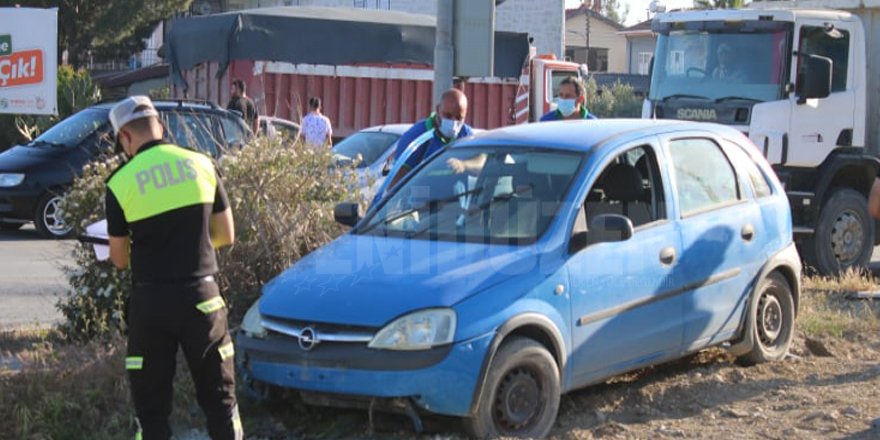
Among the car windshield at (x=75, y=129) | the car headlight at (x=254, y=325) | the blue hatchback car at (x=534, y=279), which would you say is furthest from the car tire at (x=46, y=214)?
the car headlight at (x=254, y=325)

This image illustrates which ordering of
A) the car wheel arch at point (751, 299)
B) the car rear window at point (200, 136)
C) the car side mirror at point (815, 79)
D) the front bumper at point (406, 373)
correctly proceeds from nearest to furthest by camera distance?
the front bumper at point (406, 373) < the car wheel arch at point (751, 299) < the car rear window at point (200, 136) < the car side mirror at point (815, 79)

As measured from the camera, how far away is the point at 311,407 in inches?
254

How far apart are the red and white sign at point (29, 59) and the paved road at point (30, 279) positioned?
6.04 ft

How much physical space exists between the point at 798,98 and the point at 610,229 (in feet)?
21.0

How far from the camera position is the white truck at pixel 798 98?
12117mm

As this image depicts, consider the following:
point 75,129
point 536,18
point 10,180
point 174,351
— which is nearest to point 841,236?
point 174,351

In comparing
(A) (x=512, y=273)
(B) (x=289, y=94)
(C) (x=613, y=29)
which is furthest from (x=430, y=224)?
(C) (x=613, y=29)

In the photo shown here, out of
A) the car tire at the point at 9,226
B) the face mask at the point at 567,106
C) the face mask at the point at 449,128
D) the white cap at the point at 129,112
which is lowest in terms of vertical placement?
the car tire at the point at 9,226

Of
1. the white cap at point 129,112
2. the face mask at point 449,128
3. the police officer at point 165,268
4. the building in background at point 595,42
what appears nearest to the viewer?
the police officer at point 165,268

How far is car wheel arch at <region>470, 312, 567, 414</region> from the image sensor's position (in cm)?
589

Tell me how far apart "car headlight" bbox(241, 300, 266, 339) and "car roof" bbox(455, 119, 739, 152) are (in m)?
1.82

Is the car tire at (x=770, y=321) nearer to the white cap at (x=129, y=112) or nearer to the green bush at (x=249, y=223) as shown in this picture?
the green bush at (x=249, y=223)

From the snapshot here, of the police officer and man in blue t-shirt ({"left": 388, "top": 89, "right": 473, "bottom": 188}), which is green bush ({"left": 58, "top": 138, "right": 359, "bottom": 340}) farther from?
the police officer

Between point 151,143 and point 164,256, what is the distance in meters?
0.52
